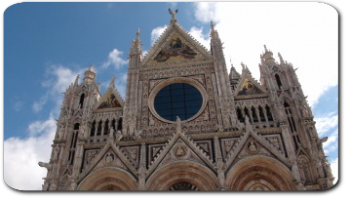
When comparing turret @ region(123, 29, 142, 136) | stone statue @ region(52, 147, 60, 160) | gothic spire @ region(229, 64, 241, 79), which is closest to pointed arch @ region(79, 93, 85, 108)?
turret @ region(123, 29, 142, 136)

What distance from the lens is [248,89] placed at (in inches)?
743

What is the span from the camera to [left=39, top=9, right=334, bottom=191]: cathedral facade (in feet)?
49.3

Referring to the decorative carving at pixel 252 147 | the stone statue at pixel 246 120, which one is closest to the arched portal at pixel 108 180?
the decorative carving at pixel 252 147

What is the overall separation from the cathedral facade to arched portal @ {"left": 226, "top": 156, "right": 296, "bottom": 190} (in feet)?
0.16

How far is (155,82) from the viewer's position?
20.2 m

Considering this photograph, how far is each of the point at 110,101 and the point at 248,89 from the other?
29.5 ft

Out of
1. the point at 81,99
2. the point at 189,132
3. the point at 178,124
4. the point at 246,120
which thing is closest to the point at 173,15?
the point at 81,99

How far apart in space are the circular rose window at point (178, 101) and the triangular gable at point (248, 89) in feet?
8.13

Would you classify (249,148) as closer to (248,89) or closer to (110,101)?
(248,89)

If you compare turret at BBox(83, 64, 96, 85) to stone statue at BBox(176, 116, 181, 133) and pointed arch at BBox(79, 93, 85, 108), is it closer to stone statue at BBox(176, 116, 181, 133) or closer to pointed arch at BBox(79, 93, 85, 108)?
pointed arch at BBox(79, 93, 85, 108)

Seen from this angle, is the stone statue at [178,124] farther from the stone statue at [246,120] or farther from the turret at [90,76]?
the turret at [90,76]

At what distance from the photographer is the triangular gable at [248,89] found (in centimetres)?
1836

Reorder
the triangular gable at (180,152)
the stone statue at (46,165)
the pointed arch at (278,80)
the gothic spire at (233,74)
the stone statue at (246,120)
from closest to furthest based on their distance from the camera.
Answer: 1. the triangular gable at (180,152)
2. the stone statue at (46,165)
3. the stone statue at (246,120)
4. the pointed arch at (278,80)
5. the gothic spire at (233,74)
